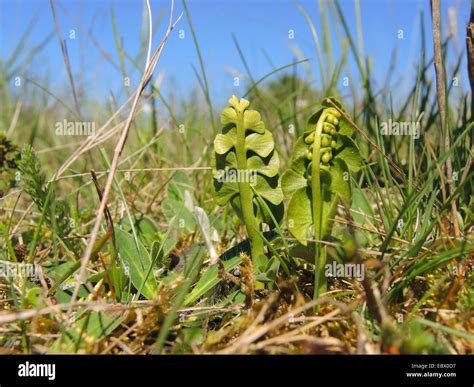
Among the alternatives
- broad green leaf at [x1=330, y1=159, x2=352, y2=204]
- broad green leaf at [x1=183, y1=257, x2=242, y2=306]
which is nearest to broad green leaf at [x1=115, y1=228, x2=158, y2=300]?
broad green leaf at [x1=183, y1=257, x2=242, y2=306]

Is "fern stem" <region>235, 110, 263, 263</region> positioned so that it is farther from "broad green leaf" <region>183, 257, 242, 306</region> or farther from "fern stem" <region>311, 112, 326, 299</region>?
"fern stem" <region>311, 112, 326, 299</region>

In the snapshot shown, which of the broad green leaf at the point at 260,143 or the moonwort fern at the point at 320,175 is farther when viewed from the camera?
the broad green leaf at the point at 260,143

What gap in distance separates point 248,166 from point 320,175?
25cm

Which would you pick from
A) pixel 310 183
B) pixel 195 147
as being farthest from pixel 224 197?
pixel 195 147

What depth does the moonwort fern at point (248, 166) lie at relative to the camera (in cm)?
153

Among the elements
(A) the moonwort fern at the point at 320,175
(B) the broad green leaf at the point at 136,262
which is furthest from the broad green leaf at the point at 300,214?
(B) the broad green leaf at the point at 136,262

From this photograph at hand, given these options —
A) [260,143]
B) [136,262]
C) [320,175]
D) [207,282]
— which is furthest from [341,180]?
[136,262]

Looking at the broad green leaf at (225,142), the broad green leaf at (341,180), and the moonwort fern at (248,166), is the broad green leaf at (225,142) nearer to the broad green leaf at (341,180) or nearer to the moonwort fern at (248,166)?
the moonwort fern at (248,166)

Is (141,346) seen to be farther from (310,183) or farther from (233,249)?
(310,183)

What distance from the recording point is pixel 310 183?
1.44 m

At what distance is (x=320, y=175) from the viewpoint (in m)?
1.42

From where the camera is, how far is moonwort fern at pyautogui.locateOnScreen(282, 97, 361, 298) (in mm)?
1384

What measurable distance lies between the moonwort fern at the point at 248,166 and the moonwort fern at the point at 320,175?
0.09m
